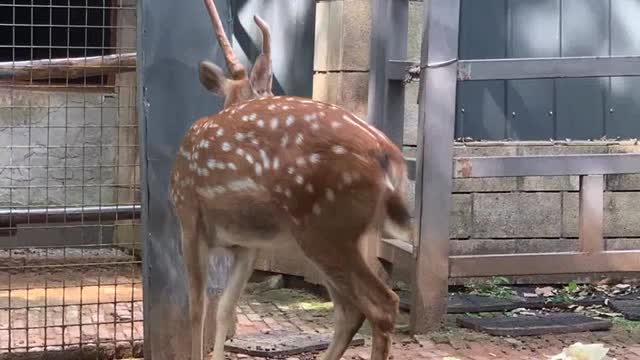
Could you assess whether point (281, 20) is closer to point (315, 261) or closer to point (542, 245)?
point (542, 245)

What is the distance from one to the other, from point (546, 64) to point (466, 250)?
1.43m

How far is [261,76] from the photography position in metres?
5.20

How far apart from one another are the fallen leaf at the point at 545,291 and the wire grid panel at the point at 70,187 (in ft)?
8.47

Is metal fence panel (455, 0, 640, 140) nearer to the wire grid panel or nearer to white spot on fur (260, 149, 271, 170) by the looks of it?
the wire grid panel

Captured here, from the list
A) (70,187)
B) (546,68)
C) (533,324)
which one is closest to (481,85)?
(546,68)

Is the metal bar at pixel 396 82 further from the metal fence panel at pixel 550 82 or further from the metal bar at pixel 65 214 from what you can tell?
the metal bar at pixel 65 214

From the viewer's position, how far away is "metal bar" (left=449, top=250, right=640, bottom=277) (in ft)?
20.1

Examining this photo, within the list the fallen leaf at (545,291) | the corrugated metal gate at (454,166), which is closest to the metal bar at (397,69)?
the corrugated metal gate at (454,166)

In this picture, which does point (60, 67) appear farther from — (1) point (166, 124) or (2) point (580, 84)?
(2) point (580, 84)

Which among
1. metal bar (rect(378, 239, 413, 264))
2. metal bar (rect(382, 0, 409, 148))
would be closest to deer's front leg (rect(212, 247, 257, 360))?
metal bar (rect(378, 239, 413, 264))

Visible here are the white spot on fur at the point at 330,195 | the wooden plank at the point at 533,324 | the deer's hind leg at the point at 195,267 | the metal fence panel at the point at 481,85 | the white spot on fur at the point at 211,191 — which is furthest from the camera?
the metal fence panel at the point at 481,85

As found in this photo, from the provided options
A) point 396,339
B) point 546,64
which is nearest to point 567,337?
point 396,339

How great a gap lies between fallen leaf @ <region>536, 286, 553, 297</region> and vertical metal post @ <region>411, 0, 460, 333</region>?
111 centimetres

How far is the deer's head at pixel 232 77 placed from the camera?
196 inches
